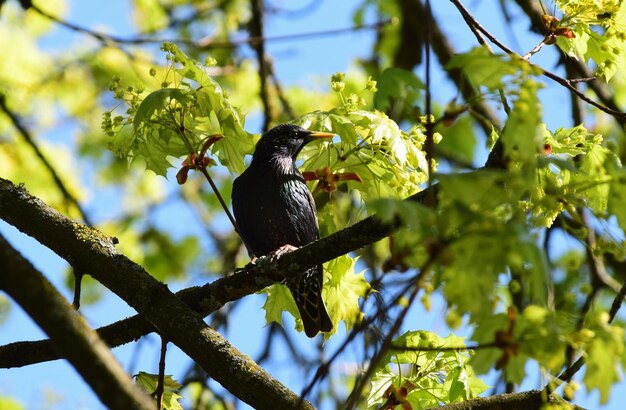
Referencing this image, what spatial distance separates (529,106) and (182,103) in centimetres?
182

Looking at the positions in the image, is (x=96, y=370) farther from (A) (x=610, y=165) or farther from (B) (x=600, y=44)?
(B) (x=600, y=44)

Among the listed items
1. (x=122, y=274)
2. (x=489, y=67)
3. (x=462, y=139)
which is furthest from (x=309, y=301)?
(x=462, y=139)

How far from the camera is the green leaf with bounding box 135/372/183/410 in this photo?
3.51m

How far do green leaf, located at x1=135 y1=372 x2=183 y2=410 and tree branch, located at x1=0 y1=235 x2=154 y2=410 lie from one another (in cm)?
113

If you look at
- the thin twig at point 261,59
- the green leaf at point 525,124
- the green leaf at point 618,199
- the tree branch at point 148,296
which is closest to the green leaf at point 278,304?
the tree branch at point 148,296

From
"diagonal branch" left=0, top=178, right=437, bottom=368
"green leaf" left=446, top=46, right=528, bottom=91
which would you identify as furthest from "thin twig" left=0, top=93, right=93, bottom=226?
"green leaf" left=446, top=46, right=528, bottom=91

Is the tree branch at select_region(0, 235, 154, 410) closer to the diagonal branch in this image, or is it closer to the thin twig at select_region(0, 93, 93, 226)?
the diagonal branch

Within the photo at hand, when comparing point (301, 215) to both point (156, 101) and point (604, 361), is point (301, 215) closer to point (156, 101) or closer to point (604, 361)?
point (156, 101)

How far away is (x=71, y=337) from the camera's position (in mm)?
2361

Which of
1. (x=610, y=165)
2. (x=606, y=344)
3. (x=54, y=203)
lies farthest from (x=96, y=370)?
(x=54, y=203)

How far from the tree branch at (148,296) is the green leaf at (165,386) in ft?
0.76

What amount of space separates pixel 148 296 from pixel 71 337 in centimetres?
112

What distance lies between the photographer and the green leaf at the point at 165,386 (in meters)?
3.51

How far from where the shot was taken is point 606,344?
2041 mm
